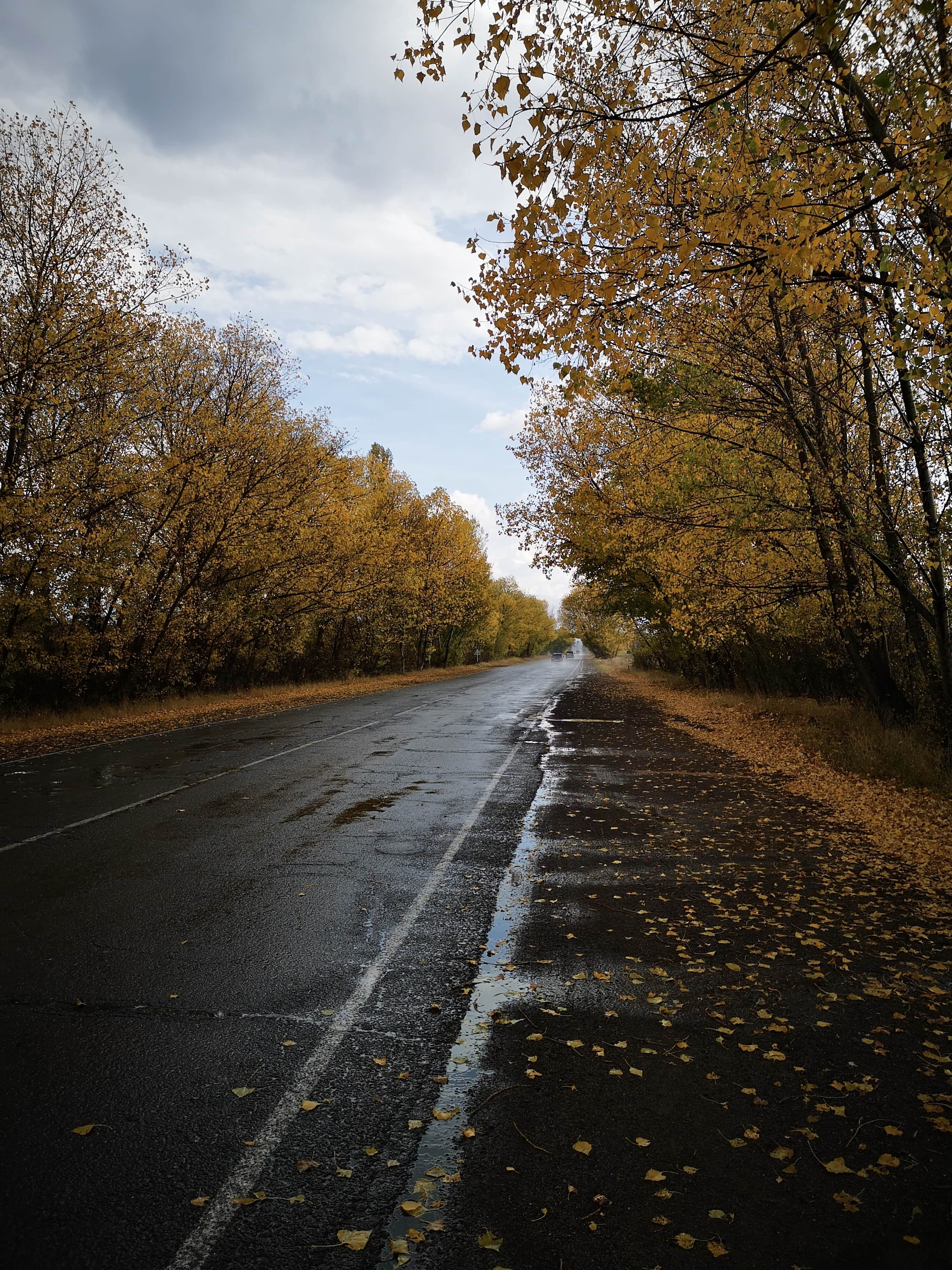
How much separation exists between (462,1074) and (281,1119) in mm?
831

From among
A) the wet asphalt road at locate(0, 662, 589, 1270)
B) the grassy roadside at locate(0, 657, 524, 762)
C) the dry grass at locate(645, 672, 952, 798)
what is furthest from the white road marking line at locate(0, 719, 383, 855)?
the dry grass at locate(645, 672, 952, 798)

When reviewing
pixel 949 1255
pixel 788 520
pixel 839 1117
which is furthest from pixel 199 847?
pixel 788 520

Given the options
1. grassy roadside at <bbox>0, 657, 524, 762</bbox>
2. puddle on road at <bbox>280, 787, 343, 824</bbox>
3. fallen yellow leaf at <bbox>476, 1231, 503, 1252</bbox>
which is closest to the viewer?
fallen yellow leaf at <bbox>476, 1231, 503, 1252</bbox>

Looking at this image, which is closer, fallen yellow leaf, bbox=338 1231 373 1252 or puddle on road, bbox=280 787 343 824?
fallen yellow leaf, bbox=338 1231 373 1252

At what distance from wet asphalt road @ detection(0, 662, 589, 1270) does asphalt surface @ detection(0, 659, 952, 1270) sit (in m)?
0.02

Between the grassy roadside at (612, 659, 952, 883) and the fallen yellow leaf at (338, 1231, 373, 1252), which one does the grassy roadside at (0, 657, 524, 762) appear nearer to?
the grassy roadside at (612, 659, 952, 883)

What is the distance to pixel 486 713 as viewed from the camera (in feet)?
68.9

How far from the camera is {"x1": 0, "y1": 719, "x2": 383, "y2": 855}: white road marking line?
7383mm

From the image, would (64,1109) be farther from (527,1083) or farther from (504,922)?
(504,922)

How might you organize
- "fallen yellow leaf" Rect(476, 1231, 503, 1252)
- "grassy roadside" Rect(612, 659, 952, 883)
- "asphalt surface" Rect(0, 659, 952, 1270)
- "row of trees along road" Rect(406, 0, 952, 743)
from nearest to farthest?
"fallen yellow leaf" Rect(476, 1231, 503, 1252) < "asphalt surface" Rect(0, 659, 952, 1270) < "row of trees along road" Rect(406, 0, 952, 743) < "grassy roadside" Rect(612, 659, 952, 883)

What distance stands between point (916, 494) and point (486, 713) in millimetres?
12744

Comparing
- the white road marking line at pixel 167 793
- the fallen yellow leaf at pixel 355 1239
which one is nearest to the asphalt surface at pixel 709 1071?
the fallen yellow leaf at pixel 355 1239

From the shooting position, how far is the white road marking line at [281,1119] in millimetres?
2531

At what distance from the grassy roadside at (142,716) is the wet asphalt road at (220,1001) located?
459 centimetres
